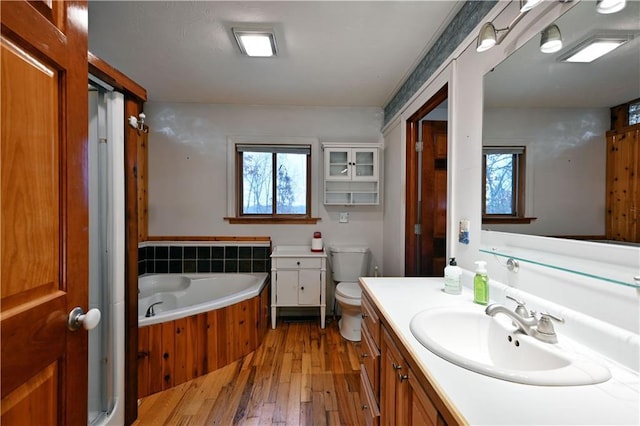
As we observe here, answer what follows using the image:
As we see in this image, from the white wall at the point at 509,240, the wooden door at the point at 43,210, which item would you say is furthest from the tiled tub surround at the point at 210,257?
the wooden door at the point at 43,210

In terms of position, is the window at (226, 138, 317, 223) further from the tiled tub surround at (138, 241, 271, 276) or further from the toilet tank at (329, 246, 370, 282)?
the toilet tank at (329, 246, 370, 282)

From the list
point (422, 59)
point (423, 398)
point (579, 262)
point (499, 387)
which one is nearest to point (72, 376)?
point (423, 398)

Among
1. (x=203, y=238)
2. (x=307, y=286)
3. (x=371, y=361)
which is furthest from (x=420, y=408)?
(x=203, y=238)

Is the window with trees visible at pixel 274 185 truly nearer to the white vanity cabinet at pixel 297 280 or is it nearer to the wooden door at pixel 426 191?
the white vanity cabinet at pixel 297 280

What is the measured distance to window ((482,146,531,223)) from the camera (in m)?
1.10

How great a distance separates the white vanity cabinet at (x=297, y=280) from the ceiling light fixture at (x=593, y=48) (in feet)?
7.21

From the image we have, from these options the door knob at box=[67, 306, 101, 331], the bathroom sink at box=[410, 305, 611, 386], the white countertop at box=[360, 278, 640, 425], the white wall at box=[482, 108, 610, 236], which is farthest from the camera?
the white wall at box=[482, 108, 610, 236]

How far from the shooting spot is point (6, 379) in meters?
0.54

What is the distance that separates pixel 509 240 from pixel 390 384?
0.75m

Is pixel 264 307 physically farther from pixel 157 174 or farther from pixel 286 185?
pixel 157 174

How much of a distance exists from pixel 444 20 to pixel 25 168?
78.5 inches

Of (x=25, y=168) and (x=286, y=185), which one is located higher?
(x=286, y=185)

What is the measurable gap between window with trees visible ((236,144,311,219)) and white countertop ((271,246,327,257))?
0.36m

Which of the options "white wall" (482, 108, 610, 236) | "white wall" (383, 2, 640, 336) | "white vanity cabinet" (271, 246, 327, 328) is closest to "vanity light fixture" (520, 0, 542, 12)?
"white wall" (383, 2, 640, 336)
